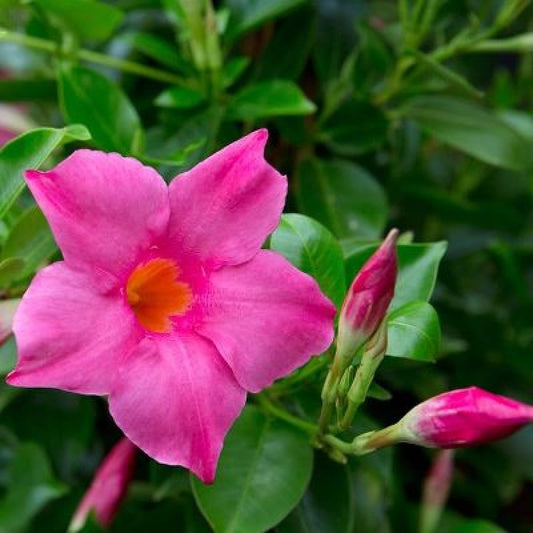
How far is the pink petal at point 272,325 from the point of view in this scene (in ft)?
1.89

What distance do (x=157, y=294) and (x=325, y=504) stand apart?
0.74 ft

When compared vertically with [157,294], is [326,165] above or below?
below

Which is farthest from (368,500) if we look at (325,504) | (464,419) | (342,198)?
(464,419)

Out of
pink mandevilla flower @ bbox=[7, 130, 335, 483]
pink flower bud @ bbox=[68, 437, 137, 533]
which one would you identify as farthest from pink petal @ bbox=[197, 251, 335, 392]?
pink flower bud @ bbox=[68, 437, 137, 533]

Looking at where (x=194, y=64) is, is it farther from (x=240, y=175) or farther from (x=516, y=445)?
(x=516, y=445)

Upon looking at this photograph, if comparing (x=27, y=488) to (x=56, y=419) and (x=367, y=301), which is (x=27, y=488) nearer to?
(x=56, y=419)

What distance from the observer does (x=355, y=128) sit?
39.4 inches

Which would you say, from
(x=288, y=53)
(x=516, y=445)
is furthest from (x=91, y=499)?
(x=516, y=445)

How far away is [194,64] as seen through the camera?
0.94m

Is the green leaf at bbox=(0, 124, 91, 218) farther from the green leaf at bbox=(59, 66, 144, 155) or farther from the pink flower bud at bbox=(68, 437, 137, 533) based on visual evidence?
the pink flower bud at bbox=(68, 437, 137, 533)

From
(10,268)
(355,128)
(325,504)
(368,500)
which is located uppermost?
(10,268)

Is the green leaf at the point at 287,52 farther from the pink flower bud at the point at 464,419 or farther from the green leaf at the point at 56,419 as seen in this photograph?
the pink flower bud at the point at 464,419

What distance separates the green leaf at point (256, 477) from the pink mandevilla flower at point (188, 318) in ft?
0.35

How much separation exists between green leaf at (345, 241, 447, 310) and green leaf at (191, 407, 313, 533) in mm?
127
